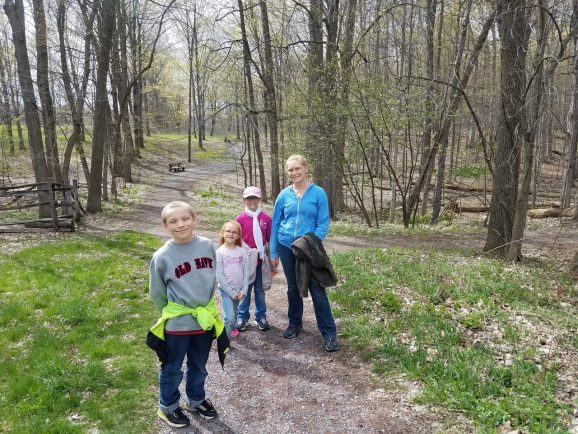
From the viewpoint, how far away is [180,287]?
355 cm

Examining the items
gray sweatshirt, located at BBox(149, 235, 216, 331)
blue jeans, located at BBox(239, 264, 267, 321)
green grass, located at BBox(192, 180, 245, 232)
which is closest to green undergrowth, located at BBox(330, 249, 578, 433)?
blue jeans, located at BBox(239, 264, 267, 321)

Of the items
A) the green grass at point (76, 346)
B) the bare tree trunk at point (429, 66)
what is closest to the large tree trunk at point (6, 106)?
the green grass at point (76, 346)

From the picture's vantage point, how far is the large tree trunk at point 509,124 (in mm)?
7816

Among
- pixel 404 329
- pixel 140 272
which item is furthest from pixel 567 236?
pixel 140 272

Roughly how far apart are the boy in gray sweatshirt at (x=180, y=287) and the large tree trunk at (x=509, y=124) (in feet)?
18.6

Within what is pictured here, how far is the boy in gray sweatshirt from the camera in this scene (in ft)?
11.5

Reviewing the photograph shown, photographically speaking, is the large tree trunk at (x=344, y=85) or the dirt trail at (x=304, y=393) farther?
the large tree trunk at (x=344, y=85)

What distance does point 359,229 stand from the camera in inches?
570

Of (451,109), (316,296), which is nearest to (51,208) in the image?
(316,296)

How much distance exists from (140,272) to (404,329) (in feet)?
18.9

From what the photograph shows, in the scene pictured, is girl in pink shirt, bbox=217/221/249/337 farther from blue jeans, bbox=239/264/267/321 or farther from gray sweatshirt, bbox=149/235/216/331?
gray sweatshirt, bbox=149/235/216/331

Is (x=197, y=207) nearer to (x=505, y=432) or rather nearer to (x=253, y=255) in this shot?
(x=253, y=255)

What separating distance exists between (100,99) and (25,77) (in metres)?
2.33

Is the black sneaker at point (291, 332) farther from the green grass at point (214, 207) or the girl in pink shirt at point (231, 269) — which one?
the green grass at point (214, 207)
